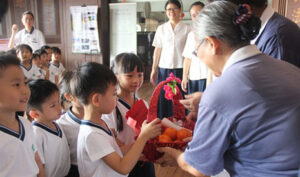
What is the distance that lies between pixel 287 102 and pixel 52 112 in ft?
→ 3.52

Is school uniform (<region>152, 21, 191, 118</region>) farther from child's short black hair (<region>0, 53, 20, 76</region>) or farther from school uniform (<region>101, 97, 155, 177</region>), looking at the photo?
child's short black hair (<region>0, 53, 20, 76</region>)

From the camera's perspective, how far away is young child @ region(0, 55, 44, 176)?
0.96 m

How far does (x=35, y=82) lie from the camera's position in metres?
1.31

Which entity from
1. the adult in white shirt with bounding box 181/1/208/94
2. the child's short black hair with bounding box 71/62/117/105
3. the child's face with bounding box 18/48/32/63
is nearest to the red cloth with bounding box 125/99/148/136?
the child's short black hair with bounding box 71/62/117/105

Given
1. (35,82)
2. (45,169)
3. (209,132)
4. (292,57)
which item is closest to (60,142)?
(45,169)

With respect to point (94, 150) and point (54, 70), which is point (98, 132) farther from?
point (54, 70)

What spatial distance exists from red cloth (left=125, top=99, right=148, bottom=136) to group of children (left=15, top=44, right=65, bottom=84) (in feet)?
6.66

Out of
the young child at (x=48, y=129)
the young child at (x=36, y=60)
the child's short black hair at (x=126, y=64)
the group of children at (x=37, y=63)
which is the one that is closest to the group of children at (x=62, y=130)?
the young child at (x=48, y=129)

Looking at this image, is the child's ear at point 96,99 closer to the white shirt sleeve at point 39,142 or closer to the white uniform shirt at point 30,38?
the white shirt sleeve at point 39,142

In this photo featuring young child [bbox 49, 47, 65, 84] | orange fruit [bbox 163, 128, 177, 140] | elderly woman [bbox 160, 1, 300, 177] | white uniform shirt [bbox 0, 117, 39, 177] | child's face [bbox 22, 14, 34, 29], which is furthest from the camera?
child's face [bbox 22, 14, 34, 29]

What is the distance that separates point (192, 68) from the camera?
2881 mm

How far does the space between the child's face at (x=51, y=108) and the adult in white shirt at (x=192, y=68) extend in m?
1.79

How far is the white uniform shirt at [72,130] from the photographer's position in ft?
4.51

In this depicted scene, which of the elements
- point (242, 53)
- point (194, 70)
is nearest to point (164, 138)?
point (242, 53)
